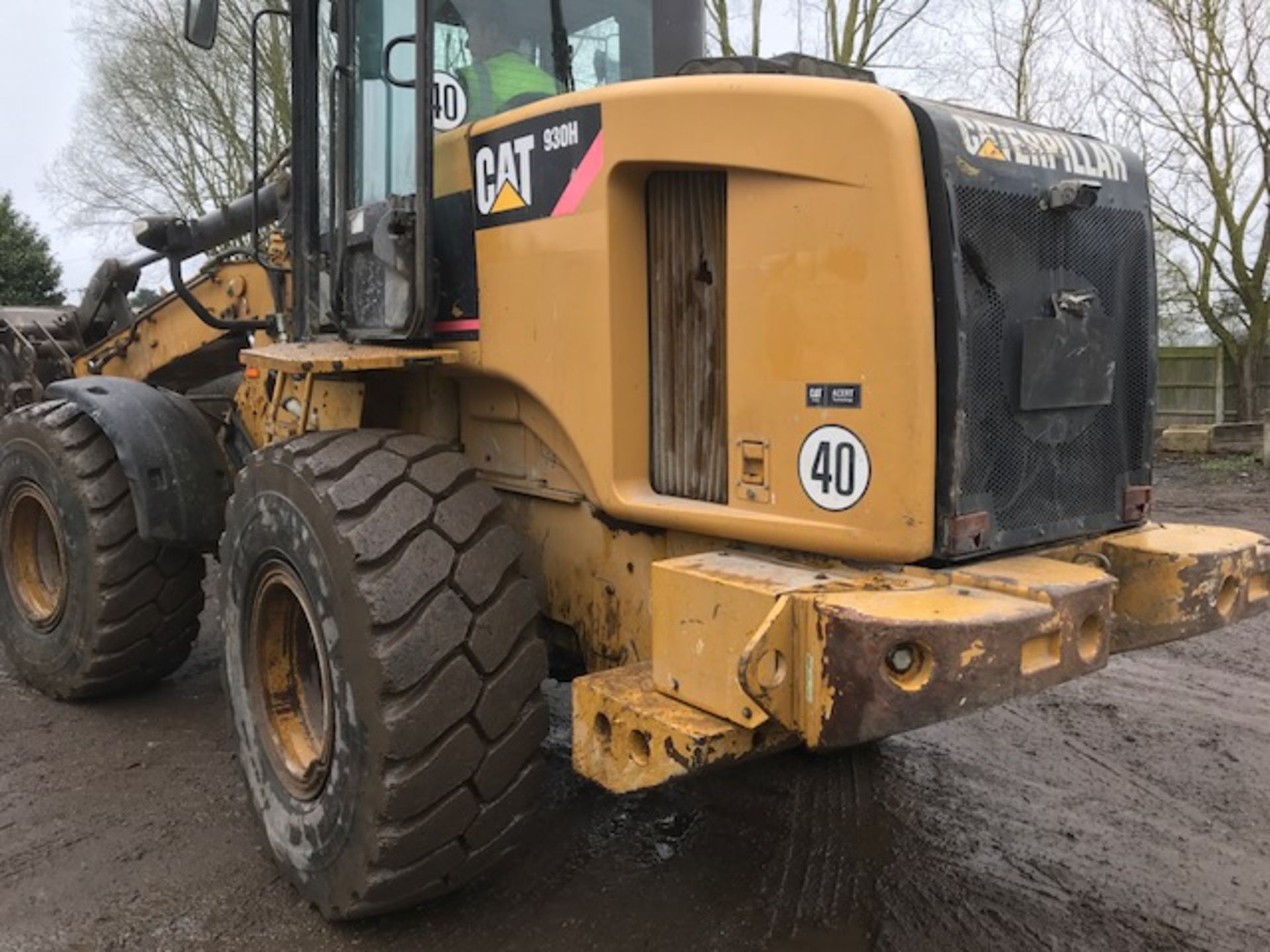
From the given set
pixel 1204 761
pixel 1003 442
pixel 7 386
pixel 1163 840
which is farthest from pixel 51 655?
pixel 1204 761

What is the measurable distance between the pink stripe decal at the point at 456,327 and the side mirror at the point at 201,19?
140 centimetres

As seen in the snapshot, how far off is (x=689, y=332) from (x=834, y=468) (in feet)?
1.86

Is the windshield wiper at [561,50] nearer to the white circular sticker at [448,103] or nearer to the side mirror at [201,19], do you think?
the white circular sticker at [448,103]

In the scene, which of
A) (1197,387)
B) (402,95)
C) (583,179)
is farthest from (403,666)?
(1197,387)

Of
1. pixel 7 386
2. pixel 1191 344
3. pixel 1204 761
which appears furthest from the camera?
pixel 1191 344

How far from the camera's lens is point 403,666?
2.82 m

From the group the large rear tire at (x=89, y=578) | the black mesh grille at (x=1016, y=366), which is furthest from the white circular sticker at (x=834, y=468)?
the large rear tire at (x=89, y=578)

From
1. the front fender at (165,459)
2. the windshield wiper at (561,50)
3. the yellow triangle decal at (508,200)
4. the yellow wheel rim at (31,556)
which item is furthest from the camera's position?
the yellow wheel rim at (31,556)

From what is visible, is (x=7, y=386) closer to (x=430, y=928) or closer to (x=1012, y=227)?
(x=430, y=928)

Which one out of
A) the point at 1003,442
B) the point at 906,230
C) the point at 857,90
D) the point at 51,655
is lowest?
the point at 51,655

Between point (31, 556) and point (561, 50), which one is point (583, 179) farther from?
point (31, 556)

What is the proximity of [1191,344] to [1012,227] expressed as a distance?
735 inches

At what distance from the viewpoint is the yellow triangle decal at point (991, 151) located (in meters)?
2.68

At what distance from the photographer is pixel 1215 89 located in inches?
654
